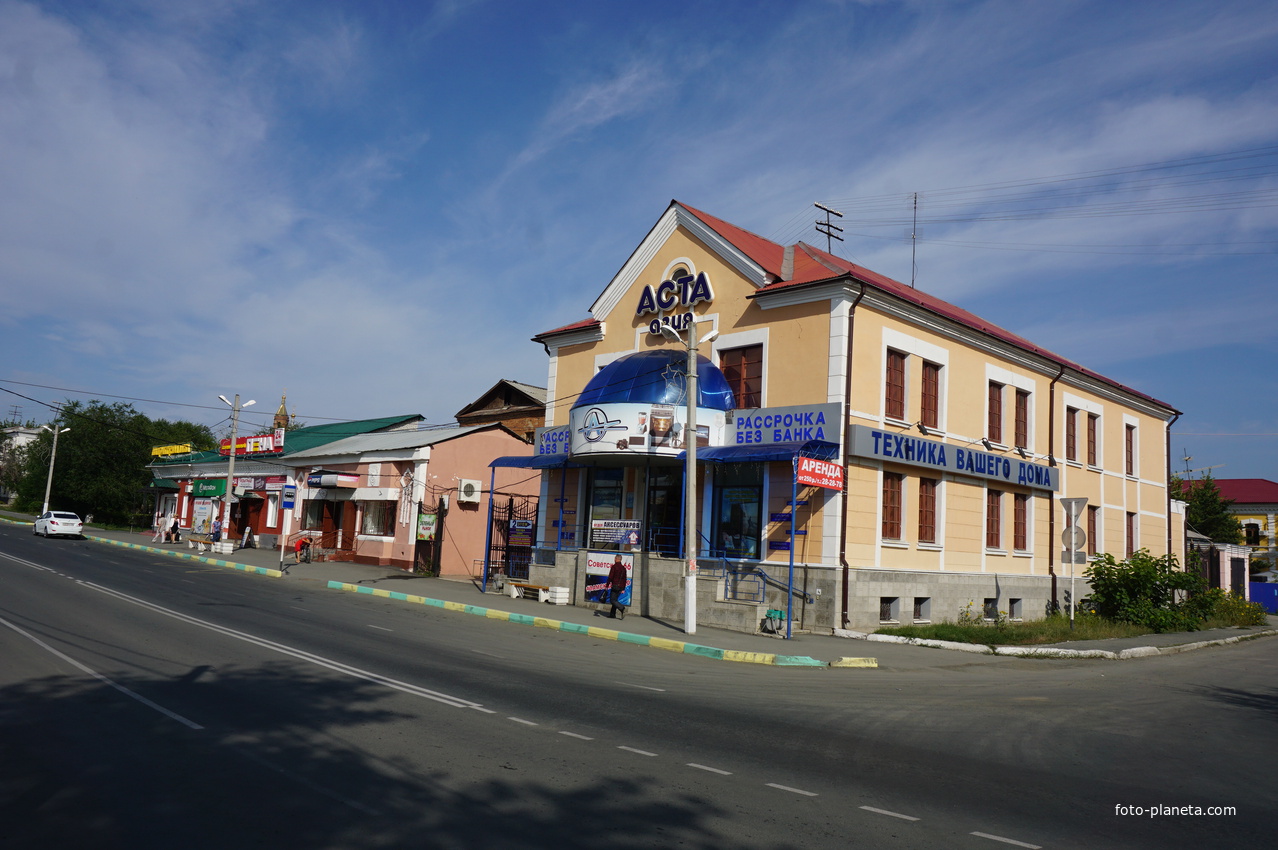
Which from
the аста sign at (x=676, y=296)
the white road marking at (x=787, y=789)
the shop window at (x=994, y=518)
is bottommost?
the white road marking at (x=787, y=789)

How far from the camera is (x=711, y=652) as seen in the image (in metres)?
16.3

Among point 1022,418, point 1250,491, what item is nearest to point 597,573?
point 1022,418

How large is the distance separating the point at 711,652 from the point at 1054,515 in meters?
16.3

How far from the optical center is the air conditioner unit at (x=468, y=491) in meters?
33.3

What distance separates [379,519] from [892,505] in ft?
73.4

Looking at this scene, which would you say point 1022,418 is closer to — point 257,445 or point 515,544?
point 515,544

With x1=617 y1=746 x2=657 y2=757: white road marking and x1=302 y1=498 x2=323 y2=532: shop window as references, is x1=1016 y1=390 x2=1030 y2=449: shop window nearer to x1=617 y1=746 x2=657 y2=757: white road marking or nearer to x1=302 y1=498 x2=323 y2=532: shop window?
x1=617 y1=746 x2=657 y2=757: white road marking

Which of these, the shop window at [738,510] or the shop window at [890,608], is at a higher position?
the shop window at [738,510]

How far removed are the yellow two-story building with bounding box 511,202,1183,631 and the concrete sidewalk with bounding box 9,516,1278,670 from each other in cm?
107

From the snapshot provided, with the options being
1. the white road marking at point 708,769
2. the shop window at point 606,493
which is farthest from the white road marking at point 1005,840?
the shop window at point 606,493

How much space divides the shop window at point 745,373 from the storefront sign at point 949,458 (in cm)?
309

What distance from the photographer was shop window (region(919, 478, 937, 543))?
22.4 m

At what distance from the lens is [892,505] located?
21578 millimetres

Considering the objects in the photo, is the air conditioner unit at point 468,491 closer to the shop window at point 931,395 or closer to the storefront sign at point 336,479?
the storefront sign at point 336,479
